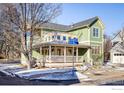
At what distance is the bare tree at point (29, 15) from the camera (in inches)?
168

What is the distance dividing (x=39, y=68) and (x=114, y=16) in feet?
5.89

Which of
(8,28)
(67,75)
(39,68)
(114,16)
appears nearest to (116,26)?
(114,16)

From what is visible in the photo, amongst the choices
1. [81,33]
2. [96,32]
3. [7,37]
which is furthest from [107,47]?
[7,37]

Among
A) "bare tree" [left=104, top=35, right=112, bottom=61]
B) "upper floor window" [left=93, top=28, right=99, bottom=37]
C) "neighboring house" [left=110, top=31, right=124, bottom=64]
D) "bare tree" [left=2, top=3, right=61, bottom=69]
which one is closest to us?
"bare tree" [left=2, top=3, right=61, bottom=69]

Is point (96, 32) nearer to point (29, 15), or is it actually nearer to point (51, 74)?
point (51, 74)

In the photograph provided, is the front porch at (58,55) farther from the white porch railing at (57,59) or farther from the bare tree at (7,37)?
the bare tree at (7,37)

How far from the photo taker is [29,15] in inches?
171

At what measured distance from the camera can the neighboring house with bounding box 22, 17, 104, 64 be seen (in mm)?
4430

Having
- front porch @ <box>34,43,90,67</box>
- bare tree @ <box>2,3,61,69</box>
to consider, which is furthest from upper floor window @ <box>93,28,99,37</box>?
bare tree @ <box>2,3,61,69</box>

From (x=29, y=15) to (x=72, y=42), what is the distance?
99cm

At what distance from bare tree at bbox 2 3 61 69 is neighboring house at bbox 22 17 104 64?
0.48ft

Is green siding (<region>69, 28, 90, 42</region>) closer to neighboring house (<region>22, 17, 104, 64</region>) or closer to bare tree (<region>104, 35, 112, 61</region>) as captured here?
neighboring house (<region>22, 17, 104, 64</region>)

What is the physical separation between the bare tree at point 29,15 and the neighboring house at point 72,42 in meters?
0.15

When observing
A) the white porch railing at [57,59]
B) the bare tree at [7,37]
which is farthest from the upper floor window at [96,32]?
the bare tree at [7,37]
